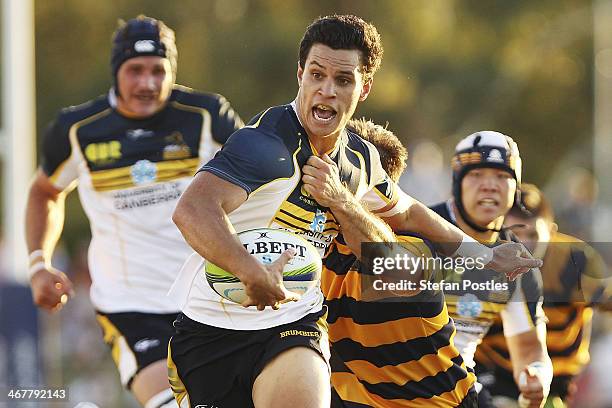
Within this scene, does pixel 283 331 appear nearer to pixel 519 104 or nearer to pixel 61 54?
pixel 61 54

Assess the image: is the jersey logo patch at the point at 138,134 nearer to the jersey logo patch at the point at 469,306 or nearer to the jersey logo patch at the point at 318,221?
the jersey logo patch at the point at 469,306

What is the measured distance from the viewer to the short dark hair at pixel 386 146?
18.6 feet

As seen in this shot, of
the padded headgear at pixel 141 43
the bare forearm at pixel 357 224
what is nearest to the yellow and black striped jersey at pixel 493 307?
the bare forearm at pixel 357 224

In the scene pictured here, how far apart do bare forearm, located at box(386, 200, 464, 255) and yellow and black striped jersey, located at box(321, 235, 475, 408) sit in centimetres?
7

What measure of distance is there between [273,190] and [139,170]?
223 centimetres

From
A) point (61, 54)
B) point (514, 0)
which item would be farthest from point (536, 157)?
point (61, 54)

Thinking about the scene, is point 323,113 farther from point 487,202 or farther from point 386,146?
point 487,202

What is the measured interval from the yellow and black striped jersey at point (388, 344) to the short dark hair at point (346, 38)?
38.4 inches

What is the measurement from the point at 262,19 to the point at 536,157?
4497 millimetres

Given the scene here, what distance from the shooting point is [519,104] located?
19.2 meters

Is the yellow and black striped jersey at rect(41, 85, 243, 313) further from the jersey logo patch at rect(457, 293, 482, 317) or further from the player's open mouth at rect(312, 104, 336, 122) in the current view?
the player's open mouth at rect(312, 104, 336, 122)

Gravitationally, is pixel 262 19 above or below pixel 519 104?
above

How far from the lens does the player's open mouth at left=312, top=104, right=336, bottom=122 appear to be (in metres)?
4.98

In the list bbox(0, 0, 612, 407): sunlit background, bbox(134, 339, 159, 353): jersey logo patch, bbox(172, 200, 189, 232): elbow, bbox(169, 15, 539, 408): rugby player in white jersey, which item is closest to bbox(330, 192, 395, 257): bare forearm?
bbox(169, 15, 539, 408): rugby player in white jersey
